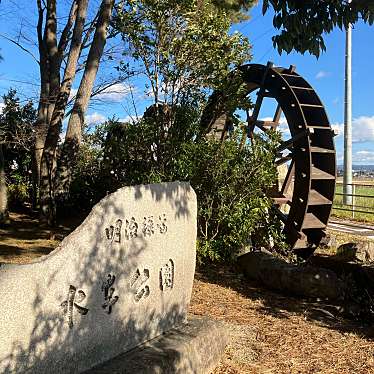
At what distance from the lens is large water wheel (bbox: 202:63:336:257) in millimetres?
8930

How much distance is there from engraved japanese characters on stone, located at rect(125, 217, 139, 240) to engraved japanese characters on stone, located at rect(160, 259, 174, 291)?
47cm

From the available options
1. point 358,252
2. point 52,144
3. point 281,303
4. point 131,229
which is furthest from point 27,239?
point 131,229

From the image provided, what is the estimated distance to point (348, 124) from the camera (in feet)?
58.2

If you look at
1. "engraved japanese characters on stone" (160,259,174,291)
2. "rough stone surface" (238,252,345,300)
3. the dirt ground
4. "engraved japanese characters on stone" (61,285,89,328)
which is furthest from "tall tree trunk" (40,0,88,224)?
"engraved japanese characters on stone" (61,285,89,328)

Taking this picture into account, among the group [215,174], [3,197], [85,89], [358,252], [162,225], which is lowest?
[358,252]

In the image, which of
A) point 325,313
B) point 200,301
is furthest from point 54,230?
point 325,313

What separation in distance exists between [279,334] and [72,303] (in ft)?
8.73

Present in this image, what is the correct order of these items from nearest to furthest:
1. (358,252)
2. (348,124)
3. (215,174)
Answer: (215,174) < (358,252) < (348,124)

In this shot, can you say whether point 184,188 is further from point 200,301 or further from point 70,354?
point 200,301

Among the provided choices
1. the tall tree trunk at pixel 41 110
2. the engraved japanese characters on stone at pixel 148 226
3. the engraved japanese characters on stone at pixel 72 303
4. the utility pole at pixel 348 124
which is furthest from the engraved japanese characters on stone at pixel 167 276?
the utility pole at pixel 348 124

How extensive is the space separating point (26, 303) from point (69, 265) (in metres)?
0.34

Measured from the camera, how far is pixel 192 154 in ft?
22.8

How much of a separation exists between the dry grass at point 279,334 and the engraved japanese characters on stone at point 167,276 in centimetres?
78

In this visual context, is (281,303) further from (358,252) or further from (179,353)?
(358,252)
